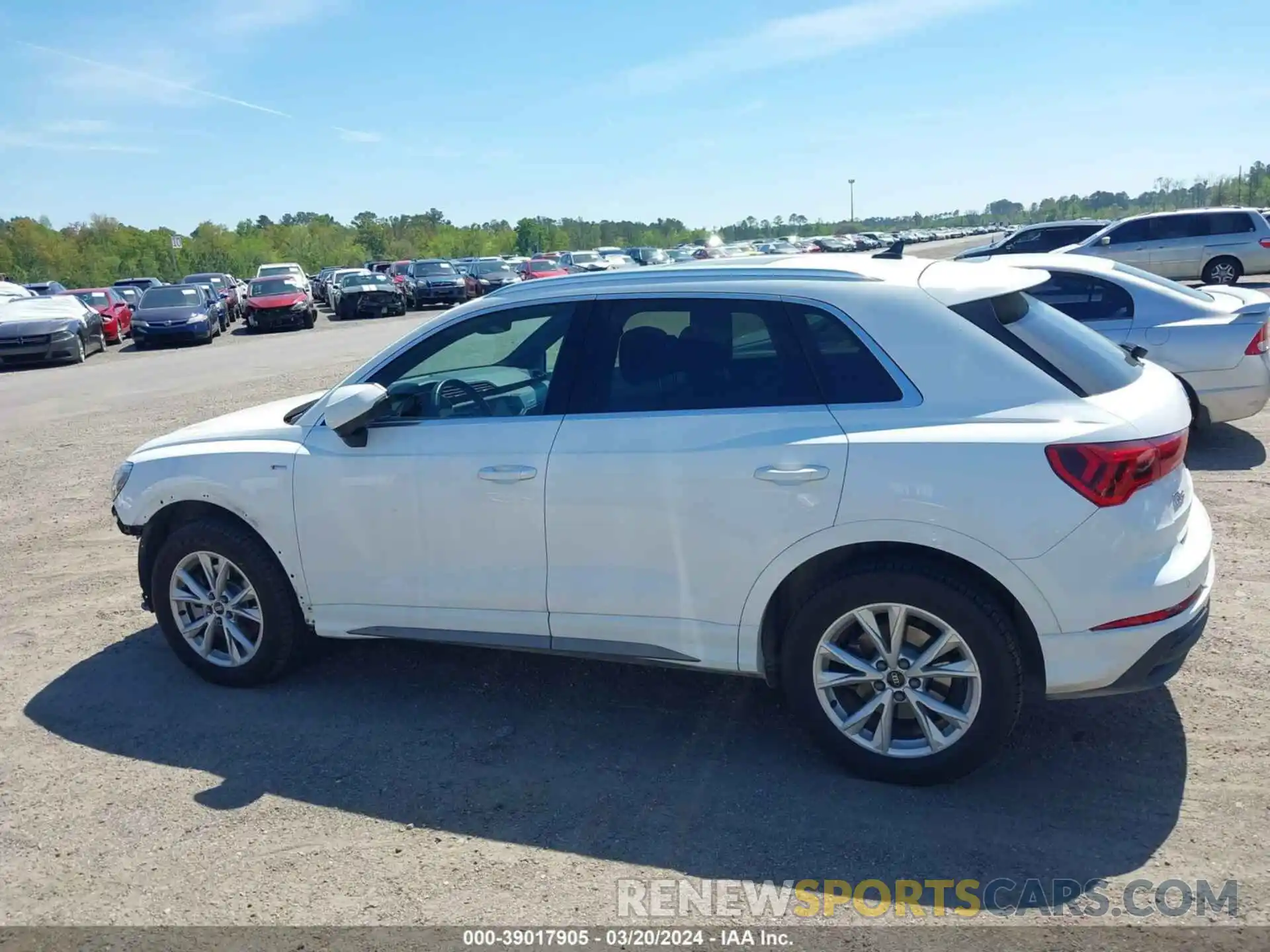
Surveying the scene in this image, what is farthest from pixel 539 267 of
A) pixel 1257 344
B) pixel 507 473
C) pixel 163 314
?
pixel 507 473

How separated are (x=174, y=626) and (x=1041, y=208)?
199596mm

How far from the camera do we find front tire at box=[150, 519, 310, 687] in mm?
4789

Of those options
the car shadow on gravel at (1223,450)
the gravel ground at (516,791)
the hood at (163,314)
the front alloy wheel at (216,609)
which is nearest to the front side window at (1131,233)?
the car shadow on gravel at (1223,450)

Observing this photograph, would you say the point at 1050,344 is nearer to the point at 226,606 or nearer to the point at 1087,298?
the point at 226,606

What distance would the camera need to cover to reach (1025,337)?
12.5 ft

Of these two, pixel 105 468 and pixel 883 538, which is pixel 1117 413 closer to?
pixel 883 538

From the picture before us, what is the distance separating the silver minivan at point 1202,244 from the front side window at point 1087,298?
46.7ft

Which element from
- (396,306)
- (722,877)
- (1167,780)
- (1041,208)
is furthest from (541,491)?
(1041,208)

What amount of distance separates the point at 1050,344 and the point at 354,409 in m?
2.80

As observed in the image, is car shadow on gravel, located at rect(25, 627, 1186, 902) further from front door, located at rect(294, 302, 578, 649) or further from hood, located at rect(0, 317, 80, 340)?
hood, located at rect(0, 317, 80, 340)

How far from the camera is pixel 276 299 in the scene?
29.6 meters

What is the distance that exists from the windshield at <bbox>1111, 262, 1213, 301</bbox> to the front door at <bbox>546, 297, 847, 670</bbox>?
588 cm

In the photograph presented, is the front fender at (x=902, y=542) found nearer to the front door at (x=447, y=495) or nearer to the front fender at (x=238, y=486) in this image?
the front door at (x=447, y=495)

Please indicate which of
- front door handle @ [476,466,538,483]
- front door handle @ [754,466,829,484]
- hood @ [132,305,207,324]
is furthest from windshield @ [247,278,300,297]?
front door handle @ [754,466,829,484]
